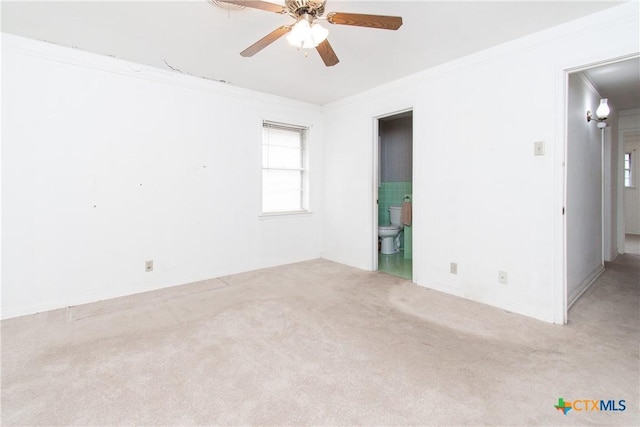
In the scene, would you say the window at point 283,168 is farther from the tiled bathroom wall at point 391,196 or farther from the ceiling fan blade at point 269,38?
the ceiling fan blade at point 269,38

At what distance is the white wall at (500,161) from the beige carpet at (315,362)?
0.35m

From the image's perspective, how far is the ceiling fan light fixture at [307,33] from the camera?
73.0 inches

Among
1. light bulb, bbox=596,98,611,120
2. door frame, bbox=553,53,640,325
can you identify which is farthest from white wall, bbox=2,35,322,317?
light bulb, bbox=596,98,611,120

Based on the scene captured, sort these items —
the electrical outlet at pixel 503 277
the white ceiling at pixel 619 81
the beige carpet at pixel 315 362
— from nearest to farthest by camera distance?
the beige carpet at pixel 315 362 → the electrical outlet at pixel 503 277 → the white ceiling at pixel 619 81

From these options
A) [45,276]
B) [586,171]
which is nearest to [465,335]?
[586,171]

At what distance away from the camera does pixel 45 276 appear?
2.76 meters

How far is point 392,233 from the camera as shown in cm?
493

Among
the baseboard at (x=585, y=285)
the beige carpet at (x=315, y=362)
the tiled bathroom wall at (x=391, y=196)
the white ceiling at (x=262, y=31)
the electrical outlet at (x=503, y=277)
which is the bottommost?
the beige carpet at (x=315, y=362)

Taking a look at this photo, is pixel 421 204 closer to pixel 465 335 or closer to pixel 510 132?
pixel 510 132

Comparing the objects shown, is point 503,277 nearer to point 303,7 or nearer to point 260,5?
point 303,7

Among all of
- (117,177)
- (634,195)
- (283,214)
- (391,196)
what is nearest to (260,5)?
(117,177)

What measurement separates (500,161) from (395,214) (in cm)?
247

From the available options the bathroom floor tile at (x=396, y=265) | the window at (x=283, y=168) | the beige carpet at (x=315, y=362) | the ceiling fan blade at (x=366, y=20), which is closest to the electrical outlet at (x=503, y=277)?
the beige carpet at (x=315, y=362)

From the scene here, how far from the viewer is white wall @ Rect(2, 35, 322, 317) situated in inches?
104
